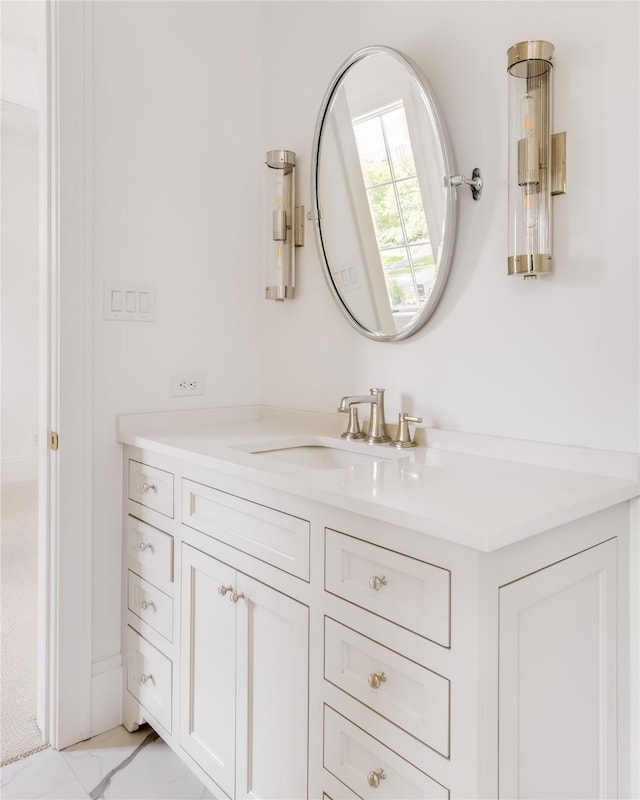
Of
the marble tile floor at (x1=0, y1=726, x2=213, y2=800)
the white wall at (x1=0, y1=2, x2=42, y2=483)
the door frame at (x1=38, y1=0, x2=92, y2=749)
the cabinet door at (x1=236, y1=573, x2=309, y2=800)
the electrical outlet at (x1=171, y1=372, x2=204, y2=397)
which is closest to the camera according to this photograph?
Result: the cabinet door at (x1=236, y1=573, x2=309, y2=800)

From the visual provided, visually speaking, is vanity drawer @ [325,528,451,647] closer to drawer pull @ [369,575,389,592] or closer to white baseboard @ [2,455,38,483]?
drawer pull @ [369,575,389,592]

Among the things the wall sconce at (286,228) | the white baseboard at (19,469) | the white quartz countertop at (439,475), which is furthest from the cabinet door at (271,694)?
the white baseboard at (19,469)

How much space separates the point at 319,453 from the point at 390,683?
0.80 metres

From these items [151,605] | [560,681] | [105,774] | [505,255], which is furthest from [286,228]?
[105,774]

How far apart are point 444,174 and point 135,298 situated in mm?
979

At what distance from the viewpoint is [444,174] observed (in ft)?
4.59

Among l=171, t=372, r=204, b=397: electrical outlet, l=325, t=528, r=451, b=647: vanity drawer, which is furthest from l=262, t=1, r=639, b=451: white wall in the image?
l=325, t=528, r=451, b=647: vanity drawer

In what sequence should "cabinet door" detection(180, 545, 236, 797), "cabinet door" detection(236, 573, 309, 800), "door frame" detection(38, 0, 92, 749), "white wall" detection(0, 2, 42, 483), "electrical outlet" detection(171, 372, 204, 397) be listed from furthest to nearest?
"white wall" detection(0, 2, 42, 483), "electrical outlet" detection(171, 372, 204, 397), "door frame" detection(38, 0, 92, 749), "cabinet door" detection(180, 545, 236, 797), "cabinet door" detection(236, 573, 309, 800)

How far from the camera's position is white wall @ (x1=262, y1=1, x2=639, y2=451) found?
1129 millimetres

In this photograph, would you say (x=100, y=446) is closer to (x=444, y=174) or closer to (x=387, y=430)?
(x=387, y=430)

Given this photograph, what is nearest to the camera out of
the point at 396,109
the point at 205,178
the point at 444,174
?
the point at 444,174

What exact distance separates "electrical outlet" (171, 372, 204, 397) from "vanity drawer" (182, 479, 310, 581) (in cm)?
50

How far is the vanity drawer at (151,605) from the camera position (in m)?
1.52

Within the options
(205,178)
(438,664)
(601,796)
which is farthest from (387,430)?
(205,178)
